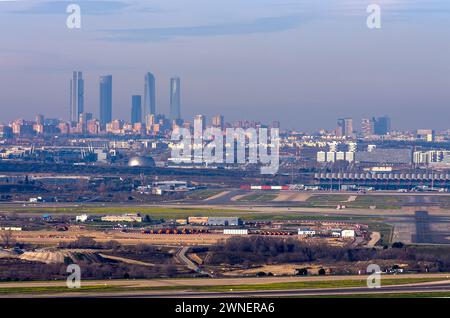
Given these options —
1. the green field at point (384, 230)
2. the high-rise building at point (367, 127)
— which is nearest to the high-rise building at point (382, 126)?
the high-rise building at point (367, 127)

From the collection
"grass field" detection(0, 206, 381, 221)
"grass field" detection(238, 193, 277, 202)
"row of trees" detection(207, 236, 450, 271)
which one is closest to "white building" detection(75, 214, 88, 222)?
"grass field" detection(0, 206, 381, 221)

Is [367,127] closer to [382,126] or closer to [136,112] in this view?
[382,126]

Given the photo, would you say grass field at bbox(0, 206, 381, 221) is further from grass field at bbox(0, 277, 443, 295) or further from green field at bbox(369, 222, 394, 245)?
grass field at bbox(0, 277, 443, 295)

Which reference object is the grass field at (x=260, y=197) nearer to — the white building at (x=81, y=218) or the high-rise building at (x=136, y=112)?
the white building at (x=81, y=218)

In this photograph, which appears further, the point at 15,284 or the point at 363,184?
the point at 363,184

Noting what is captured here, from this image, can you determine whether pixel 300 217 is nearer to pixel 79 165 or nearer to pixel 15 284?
pixel 15 284

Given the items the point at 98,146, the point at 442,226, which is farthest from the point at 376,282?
the point at 98,146

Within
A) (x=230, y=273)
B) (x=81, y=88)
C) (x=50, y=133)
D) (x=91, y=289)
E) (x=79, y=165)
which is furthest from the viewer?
(x=50, y=133)

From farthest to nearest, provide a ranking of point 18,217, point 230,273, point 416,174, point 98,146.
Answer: point 98,146, point 416,174, point 18,217, point 230,273
